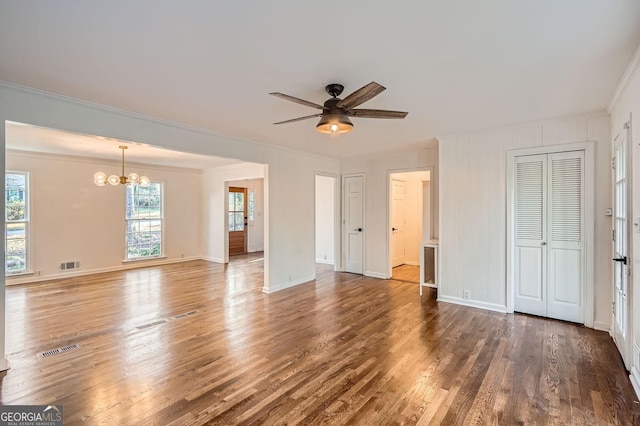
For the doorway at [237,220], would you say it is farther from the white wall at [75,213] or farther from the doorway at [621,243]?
the doorway at [621,243]

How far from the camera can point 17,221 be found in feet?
19.0

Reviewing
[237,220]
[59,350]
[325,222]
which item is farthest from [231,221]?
[59,350]

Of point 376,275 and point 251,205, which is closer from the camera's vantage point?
point 376,275

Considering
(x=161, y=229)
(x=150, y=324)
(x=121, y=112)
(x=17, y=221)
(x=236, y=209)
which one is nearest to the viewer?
(x=121, y=112)

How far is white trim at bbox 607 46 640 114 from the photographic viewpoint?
7.52ft

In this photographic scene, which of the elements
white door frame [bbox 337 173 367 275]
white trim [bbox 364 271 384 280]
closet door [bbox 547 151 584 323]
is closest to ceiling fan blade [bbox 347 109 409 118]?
closet door [bbox 547 151 584 323]

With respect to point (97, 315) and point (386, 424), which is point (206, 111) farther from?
point (386, 424)

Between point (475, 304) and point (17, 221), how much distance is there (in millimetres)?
8183

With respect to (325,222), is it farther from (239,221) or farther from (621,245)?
(621,245)

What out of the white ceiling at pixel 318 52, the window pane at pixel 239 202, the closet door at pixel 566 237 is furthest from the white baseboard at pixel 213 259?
the closet door at pixel 566 237

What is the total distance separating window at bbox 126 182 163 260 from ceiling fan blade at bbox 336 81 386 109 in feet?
22.4

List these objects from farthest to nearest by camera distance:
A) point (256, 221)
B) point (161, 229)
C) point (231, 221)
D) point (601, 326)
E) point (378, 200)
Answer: point (256, 221)
point (231, 221)
point (161, 229)
point (378, 200)
point (601, 326)

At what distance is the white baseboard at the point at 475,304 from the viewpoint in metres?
4.27

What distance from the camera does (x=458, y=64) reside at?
239 centimetres
